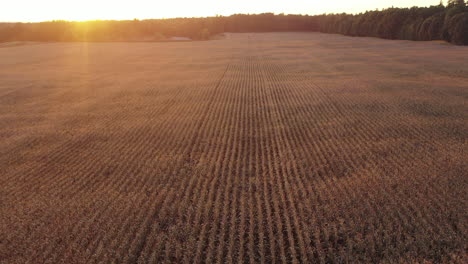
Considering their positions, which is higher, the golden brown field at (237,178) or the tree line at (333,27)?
the tree line at (333,27)

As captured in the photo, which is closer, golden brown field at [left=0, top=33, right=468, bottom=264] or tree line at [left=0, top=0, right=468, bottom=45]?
golden brown field at [left=0, top=33, right=468, bottom=264]

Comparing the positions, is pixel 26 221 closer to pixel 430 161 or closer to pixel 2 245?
pixel 2 245

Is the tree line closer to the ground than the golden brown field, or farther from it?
farther from it

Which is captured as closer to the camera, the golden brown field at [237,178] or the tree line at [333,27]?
the golden brown field at [237,178]

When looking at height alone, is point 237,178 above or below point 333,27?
below

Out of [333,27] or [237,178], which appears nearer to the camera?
[237,178]
